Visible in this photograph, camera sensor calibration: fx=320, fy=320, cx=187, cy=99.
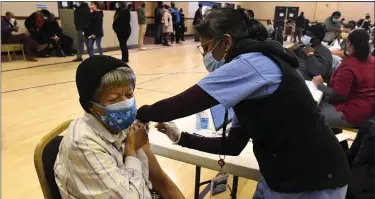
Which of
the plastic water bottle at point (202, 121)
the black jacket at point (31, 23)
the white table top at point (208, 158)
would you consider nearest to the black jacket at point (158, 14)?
the black jacket at point (31, 23)

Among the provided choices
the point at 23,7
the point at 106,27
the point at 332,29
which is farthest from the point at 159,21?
the point at 332,29

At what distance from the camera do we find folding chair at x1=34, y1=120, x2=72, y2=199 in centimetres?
110

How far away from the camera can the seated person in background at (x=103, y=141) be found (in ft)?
3.43

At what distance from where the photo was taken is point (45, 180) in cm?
111

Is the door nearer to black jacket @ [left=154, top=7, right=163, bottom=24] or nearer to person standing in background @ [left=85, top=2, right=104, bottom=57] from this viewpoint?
black jacket @ [left=154, top=7, right=163, bottom=24]

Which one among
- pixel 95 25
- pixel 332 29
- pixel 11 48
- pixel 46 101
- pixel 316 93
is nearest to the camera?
pixel 316 93

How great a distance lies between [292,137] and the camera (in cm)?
109

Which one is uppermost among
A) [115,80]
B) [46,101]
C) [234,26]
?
[234,26]

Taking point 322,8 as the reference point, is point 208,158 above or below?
below

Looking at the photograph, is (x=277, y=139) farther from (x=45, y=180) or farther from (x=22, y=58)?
(x=22, y=58)

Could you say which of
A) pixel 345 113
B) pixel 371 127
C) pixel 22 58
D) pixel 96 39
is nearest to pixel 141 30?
pixel 96 39

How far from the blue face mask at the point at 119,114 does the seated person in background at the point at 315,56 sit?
2.73 metres

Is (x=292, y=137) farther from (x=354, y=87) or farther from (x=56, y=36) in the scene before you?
(x=56, y=36)

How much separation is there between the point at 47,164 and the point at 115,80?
38 centimetres
